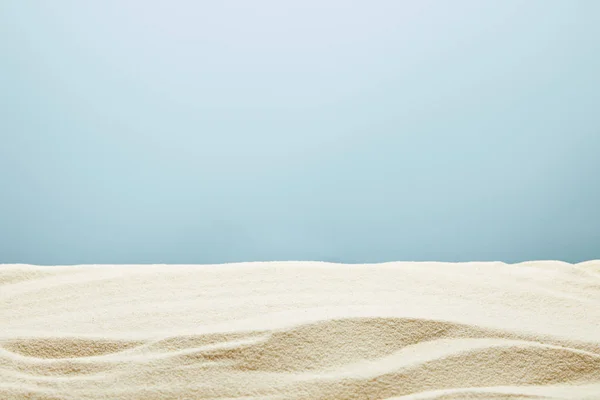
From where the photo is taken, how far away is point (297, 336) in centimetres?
72

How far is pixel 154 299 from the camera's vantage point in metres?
0.91

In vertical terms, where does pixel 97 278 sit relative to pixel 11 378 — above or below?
above

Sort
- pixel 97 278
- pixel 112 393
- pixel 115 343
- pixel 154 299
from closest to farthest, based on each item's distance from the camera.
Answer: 1. pixel 112 393
2. pixel 115 343
3. pixel 154 299
4. pixel 97 278

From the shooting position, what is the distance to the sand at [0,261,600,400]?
65 cm

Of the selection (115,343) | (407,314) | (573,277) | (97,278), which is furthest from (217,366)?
(573,277)

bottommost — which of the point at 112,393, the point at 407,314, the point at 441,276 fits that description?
the point at 112,393

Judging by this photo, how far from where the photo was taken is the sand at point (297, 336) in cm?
65

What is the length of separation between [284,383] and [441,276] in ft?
1.47

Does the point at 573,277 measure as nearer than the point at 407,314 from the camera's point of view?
No

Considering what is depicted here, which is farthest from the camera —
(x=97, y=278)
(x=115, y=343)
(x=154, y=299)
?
(x=97, y=278)

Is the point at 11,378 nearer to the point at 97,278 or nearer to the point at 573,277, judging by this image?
the point at 97,278

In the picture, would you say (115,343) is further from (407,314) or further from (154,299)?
(407,314)

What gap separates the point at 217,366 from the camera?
0.67m

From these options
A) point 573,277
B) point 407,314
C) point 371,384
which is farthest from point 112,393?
point 573,277
